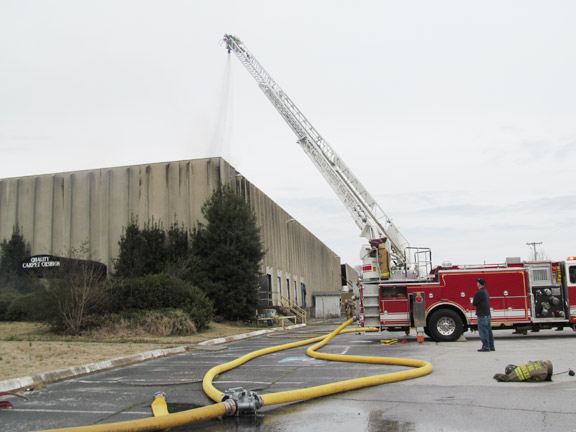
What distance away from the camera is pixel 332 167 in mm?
29062

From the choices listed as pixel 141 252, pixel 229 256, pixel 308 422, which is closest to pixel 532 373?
pixel 308 422

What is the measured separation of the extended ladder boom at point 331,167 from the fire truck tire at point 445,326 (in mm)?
7878

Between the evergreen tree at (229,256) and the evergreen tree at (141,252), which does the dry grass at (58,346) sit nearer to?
the evergreen tree at (229,256)

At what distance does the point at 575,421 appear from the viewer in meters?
5.64

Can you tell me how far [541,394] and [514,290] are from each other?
9458 millimetres

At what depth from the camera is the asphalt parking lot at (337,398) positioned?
5941 millimetres

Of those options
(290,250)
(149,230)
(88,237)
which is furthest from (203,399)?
(290,250)

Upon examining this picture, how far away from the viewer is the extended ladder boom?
25.9m

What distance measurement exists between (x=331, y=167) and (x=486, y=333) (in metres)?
17.4

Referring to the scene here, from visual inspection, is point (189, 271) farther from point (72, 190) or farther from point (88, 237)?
point (72, 190)

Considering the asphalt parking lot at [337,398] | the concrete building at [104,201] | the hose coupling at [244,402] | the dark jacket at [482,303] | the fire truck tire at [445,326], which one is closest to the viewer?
the asphalt parking lot at [337,398]

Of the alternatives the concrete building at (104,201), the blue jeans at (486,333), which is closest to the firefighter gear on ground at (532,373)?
the blue jeans at (486,333)

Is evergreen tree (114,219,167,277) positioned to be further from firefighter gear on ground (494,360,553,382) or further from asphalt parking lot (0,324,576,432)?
firefighter gear on ground (494,360,553,382)

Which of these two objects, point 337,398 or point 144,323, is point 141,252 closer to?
point 144,323
